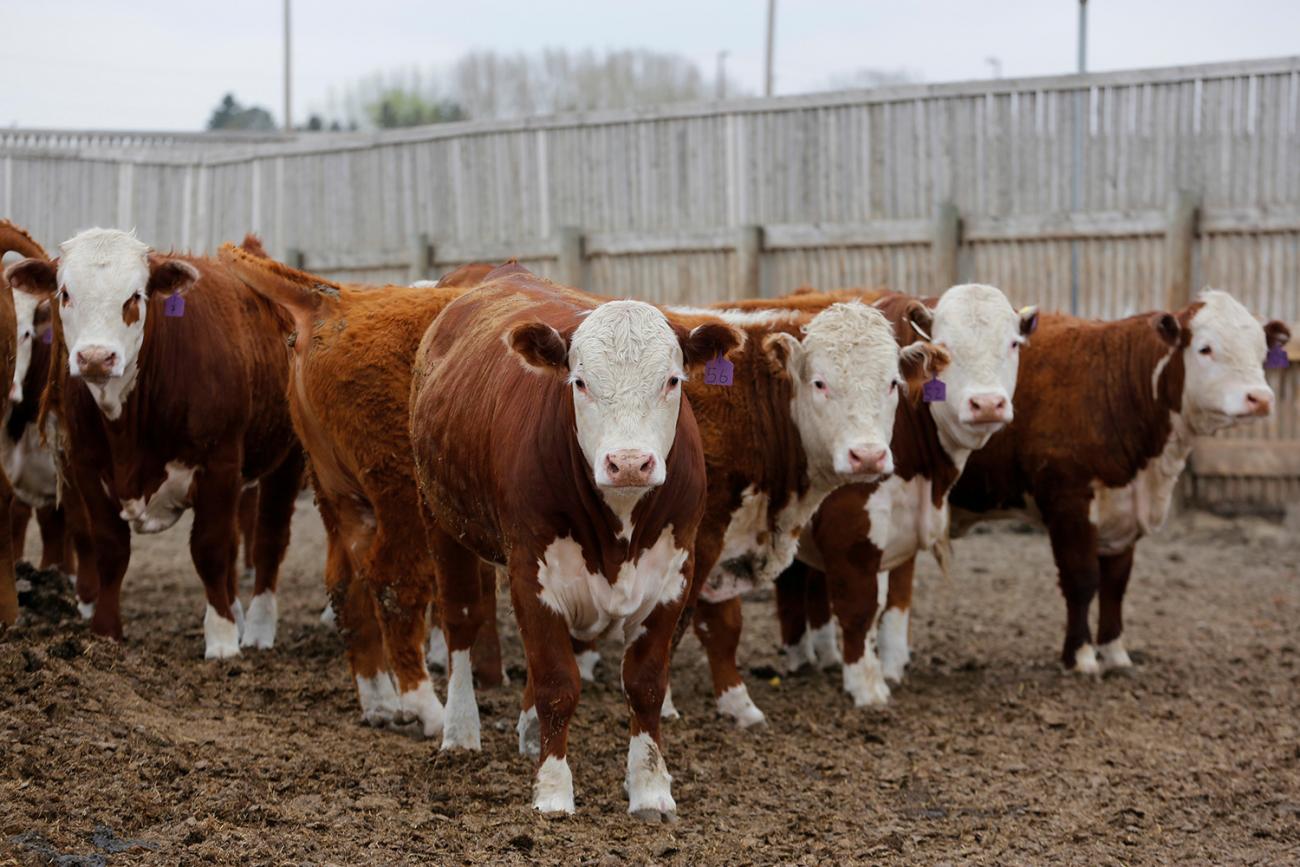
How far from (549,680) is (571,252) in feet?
30.9

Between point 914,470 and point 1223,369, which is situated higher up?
point 1223,369

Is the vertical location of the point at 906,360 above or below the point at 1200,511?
above

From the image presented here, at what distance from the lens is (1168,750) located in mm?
6906

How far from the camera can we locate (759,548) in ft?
23.4

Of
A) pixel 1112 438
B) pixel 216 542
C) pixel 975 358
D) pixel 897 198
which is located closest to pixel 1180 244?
pixel 897 198

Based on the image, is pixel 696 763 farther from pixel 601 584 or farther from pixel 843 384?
pixel 843 384

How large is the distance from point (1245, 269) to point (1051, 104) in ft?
6.72

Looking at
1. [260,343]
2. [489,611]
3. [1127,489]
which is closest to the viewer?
[489,611]

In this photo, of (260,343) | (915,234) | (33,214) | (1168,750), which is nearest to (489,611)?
(260,343)

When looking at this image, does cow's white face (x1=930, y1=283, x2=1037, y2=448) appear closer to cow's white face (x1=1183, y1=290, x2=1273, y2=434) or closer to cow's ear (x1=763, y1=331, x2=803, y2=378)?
cow's ear (x1=763, y1=331, x2=803, y2=378)

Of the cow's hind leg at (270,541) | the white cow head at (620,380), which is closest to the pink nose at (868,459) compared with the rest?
the white cow head at (620,380)

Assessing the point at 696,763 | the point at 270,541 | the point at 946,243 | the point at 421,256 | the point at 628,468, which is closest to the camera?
the point at 628,468

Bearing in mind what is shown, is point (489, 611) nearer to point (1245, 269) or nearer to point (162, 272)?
point (162, 272)

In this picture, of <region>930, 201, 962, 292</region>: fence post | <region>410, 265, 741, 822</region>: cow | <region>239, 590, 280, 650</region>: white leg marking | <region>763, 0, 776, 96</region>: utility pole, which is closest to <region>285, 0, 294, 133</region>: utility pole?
<region>763, 0, 776, 96</region>: utility pole
